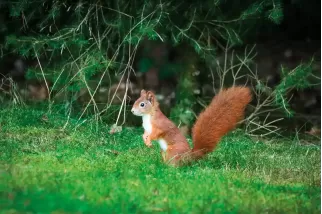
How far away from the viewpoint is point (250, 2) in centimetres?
1105

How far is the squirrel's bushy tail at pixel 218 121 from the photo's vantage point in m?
7.15

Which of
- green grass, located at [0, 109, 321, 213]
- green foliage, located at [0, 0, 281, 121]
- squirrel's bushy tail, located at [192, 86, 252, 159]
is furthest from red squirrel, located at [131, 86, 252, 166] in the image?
green foliage, located at [0, 0, 281, 121]

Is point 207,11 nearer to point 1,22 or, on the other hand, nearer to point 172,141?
point 1,22

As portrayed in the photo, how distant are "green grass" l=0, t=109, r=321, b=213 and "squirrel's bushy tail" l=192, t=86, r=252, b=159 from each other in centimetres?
18

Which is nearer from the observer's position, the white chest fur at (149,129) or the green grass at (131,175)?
the green grass at (131,175)

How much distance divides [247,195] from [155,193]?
647 mm

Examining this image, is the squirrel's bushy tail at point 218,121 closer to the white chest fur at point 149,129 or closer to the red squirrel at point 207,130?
the red squirrel at point 207,130

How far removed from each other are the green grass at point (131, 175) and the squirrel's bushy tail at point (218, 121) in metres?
0.18

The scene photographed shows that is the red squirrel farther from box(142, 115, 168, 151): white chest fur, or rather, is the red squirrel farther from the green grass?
the green grass

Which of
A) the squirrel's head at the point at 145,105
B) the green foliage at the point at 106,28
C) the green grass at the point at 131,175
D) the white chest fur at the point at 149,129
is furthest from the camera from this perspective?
the green foliage at the point at 106,28

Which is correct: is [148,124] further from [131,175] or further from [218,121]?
[131,175]

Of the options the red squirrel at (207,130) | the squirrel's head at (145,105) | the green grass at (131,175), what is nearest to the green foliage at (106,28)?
the green grass at (131,175)

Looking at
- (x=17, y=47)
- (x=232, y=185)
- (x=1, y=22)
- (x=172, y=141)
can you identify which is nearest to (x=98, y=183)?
(x=232, y=185)

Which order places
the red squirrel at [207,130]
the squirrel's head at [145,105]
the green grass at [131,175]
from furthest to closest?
the squirrel's head at [145,105] → the red squirrel at [207,130] → the green grass at [131,175]
